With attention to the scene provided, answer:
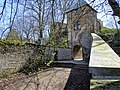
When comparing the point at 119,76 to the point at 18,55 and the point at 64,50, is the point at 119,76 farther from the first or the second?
the point at 64,50

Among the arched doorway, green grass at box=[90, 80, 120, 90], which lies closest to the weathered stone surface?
the arched doorway

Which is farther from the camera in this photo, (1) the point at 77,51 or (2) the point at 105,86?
(1) the point at 77,51

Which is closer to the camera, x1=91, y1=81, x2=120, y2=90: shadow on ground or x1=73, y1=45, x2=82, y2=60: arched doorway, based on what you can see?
x1=91, y1=81, x2=120, y2=90: shadow on ground

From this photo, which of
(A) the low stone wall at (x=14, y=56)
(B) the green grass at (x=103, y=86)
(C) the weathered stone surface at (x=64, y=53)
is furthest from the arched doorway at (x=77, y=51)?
(B) the green grass at (x=103, y=86)

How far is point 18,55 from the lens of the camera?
12.8 m

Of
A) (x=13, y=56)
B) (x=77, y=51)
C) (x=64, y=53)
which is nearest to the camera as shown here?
(x=13, y=56)

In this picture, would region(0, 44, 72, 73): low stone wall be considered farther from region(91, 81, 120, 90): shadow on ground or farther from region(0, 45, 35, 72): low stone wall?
region(91, 81, 120, 90): shadow on ground

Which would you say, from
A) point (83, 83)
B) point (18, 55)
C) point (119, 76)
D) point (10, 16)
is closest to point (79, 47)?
point (18, 55)

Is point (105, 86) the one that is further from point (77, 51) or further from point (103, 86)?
point (77, 51)

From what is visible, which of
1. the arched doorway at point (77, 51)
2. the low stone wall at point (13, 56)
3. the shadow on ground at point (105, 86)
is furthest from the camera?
the arched doorway at point (77, 51)

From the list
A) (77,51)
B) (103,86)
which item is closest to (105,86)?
(103,86)

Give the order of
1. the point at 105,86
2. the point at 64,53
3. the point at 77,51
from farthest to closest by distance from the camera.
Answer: the point at 77,51 < the point at 64,53 < the point at 105,86

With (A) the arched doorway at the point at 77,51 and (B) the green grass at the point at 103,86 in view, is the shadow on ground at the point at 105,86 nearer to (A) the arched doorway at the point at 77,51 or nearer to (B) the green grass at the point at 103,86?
(B) the green grass at the point at 103,86

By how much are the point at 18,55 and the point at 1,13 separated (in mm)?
11048
